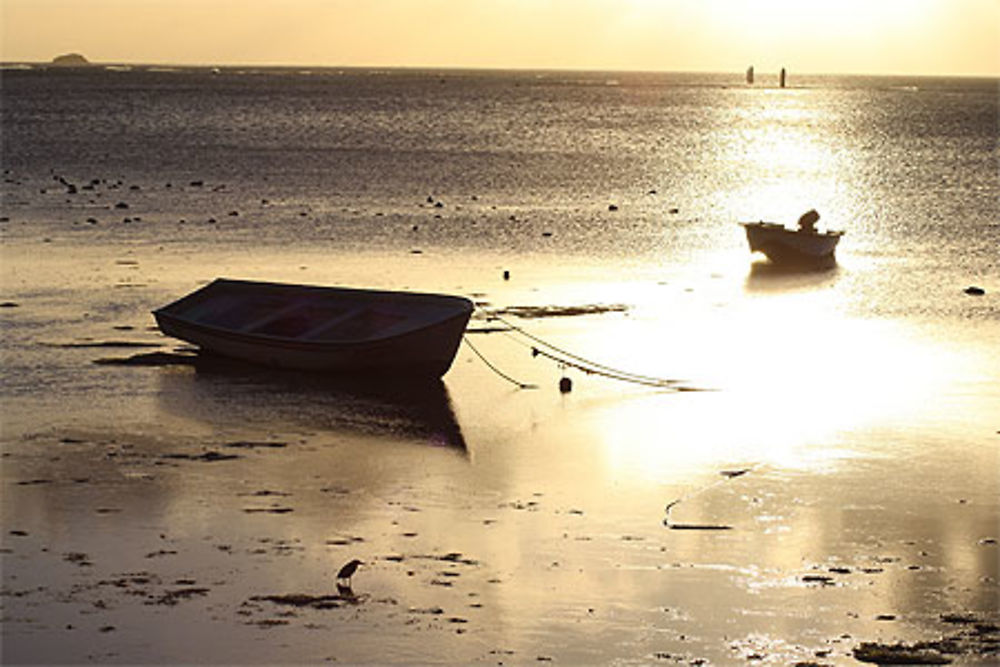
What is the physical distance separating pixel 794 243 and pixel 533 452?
68.8ft

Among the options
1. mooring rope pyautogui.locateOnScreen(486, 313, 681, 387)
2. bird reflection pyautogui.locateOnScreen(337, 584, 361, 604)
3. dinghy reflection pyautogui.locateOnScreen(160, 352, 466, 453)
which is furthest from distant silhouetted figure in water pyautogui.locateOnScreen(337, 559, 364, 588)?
mooring rope pyautogui.locateOnScreen(486, 313, 681, 387)

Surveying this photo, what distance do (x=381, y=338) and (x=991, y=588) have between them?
1129cm

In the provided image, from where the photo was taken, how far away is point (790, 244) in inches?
1625

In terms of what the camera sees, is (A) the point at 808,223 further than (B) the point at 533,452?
Yes

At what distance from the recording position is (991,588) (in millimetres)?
15828

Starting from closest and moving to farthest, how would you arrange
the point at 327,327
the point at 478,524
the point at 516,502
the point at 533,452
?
the point at 478,524
the point at 516,502
the point at 533,452
the point at 327,327

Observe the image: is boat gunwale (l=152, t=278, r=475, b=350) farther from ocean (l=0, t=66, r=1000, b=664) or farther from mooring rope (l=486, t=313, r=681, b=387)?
mooring rope (l=486, t=313, r=681, b=387)

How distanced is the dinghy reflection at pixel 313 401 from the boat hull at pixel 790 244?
1730 cm

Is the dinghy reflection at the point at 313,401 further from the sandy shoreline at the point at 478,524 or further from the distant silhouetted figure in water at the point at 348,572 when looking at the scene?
the distant silhouetted figure in water at the point at 348,572

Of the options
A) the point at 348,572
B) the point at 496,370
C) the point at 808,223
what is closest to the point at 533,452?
the point at 496,370

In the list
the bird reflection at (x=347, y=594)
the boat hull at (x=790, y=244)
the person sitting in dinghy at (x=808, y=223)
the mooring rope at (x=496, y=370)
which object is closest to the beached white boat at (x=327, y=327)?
the mooring rope at (x=496, y=370)

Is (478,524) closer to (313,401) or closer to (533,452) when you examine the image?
(533,452)

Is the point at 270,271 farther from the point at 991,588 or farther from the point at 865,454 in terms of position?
the point at 991,588

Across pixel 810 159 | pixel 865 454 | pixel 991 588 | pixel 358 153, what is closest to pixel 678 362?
pixel 865 454
